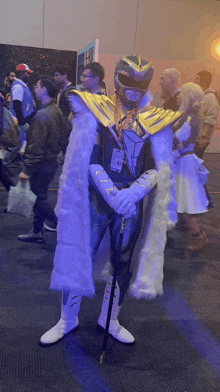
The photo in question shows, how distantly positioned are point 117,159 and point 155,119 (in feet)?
0.89

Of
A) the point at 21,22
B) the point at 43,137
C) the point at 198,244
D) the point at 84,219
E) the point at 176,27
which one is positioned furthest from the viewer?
the point at 176,27

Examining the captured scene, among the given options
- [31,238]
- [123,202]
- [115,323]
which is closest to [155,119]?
[123,202]

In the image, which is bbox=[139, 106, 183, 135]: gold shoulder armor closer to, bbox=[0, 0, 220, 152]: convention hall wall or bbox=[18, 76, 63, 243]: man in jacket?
bbox=[18, 76, 63, 243]: man in jacket

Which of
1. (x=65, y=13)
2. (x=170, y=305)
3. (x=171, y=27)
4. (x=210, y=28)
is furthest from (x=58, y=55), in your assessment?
(x=170, y=305)

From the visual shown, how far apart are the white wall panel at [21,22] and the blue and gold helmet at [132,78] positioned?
19.9 feet

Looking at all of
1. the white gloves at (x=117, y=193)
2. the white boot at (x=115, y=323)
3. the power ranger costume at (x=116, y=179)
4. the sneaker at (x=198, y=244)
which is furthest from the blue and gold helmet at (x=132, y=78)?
the sneaker at (x=198, y=244)

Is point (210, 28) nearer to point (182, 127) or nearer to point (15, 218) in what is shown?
point (182, 127)

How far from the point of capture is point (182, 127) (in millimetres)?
2883

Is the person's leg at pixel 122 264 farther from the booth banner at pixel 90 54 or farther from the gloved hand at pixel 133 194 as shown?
the booth banner at pixel 90 54

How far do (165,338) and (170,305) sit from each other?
363mm

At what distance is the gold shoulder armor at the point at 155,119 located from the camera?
156cm

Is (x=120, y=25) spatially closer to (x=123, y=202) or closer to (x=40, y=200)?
(x=40, y=200)

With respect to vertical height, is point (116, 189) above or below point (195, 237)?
above

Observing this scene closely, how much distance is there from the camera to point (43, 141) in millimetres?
2676
